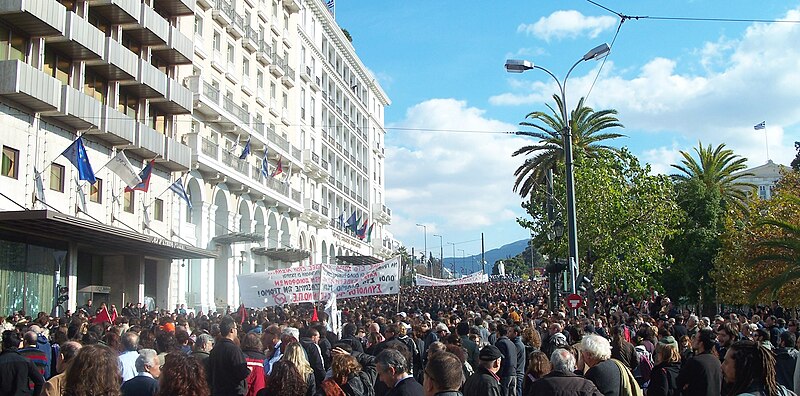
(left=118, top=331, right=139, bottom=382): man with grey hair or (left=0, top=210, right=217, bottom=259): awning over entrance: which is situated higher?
(left=0, top=210, right=217, bottom=259): awning over entrance

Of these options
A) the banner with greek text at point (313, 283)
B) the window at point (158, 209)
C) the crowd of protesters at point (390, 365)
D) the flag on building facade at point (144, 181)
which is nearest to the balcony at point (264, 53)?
the window at point (158, 209)

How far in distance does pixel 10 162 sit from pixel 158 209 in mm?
9971

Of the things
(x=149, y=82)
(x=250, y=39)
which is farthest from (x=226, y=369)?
(x=250, y=39)

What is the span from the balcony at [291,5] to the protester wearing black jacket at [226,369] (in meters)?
48.3

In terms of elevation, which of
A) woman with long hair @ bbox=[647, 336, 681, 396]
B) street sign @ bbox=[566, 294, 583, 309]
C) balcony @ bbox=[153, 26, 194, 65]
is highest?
balcony @ bbox=[153, 26, 194, 65]

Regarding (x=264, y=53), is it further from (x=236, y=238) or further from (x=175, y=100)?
(x=175, y=100)

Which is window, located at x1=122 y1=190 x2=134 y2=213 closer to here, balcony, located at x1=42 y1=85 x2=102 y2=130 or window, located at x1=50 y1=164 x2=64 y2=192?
window, located at x1=50 y1=164 x2=64 y2=192

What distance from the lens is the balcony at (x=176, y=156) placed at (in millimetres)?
34569

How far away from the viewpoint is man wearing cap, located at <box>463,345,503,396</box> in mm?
7004

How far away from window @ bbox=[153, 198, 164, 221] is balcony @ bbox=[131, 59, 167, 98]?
4.69 meters

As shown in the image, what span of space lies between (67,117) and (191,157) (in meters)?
9.59

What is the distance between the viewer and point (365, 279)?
24625 mm

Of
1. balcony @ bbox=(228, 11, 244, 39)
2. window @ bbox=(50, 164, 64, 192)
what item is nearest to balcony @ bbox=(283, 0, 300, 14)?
balcony @ bbox=(228, 11, 244, 39)

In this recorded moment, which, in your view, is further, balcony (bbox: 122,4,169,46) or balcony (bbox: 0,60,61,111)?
balcony (bbox: 122,4,169,46)
